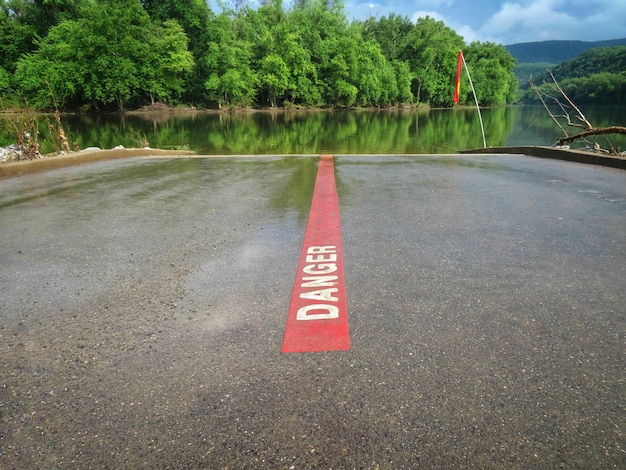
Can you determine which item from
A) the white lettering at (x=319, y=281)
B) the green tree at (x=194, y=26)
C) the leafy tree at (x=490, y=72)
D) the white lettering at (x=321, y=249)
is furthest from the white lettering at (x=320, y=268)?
the leafy tree at (x=490, y=72)

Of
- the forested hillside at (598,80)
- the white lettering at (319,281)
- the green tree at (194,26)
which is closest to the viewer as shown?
the white lettering at (319,281)

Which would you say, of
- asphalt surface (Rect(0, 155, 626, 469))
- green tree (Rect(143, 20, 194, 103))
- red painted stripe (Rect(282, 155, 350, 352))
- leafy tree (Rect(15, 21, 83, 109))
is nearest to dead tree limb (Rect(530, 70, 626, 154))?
asphalt surface (Rect(0, 155, 626, 469))

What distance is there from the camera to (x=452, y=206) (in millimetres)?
6016

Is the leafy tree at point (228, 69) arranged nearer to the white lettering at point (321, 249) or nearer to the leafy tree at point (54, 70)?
the leafy tree at point (54, 70)

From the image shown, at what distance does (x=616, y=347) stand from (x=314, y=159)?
952 centimetres

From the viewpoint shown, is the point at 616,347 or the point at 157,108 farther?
the point at 157,108

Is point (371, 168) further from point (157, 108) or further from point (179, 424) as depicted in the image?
point (157, 108)

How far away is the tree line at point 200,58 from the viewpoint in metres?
52.1

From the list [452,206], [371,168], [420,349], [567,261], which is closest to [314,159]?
[371,168]

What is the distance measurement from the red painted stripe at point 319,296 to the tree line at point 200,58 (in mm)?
50322

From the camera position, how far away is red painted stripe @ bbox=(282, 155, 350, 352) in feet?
8.70

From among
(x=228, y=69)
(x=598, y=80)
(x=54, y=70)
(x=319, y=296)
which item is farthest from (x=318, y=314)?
(x=598, y=80)

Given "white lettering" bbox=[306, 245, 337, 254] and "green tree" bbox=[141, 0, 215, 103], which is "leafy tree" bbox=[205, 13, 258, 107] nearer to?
"green tree" bbox=[141, 0, 215, 103]

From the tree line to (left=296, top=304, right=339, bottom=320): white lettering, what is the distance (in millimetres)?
51659
